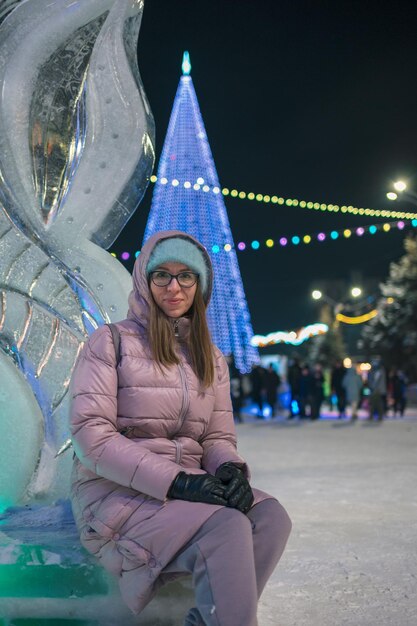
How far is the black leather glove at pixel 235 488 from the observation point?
1.98 m

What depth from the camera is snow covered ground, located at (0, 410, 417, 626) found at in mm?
2281

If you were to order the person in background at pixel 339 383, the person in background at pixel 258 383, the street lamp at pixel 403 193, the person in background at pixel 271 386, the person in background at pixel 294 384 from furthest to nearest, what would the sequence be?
the person in background at pixel 271 386 → the person in background at pixel 258 383 → the person in background at pixel 294 384 → the person in background at pixel 339 383 → the street lamp at pixel 403 193

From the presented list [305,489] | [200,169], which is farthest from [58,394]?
[200,169]

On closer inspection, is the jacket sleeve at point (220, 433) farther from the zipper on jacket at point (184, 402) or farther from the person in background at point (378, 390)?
the person in background at point (378, 390)

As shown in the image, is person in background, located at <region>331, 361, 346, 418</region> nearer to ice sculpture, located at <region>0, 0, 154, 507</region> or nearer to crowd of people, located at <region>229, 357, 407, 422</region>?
crowd of people, located at <region>229, 357, 407, 422</region>

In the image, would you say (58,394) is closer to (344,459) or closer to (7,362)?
(7,362)

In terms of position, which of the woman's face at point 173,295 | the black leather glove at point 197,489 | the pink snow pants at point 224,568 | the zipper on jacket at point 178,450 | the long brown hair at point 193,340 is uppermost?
the woman's face at point 173,295

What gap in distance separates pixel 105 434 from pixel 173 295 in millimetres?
545

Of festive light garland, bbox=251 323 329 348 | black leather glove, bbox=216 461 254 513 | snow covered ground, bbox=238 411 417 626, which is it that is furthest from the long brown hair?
festive light garland, bbox=251 323 329 348

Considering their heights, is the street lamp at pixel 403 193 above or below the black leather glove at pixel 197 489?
above

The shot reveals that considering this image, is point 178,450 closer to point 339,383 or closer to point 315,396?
point 339,383

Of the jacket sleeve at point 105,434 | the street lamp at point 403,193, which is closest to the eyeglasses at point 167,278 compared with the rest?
the jacket sleeve at point 105,434

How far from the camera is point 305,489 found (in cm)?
576

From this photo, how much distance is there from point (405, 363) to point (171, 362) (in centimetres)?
2602
